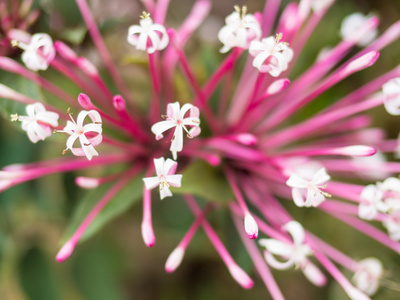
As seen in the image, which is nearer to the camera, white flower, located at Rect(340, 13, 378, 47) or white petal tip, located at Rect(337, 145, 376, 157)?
white petal tip, located at Rect(337, 145, 376, 157)

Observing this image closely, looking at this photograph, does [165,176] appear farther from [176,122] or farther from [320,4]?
[320,4]

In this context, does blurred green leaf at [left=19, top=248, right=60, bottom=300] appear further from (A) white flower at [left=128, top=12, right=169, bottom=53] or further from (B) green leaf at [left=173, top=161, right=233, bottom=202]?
(A) white flower at [left=128, top=12, right=169, bottom=53]

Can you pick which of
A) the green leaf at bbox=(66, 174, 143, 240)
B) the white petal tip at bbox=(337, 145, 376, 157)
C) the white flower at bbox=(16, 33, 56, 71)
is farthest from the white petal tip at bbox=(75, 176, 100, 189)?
the white petal tip at bbox=(337, 145, 376, 157)

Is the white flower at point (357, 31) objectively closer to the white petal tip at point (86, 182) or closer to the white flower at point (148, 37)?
the white flower at point (148, 37)

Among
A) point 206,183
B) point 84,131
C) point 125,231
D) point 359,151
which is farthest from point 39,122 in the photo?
point 125,231

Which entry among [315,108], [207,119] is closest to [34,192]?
[207,119]
